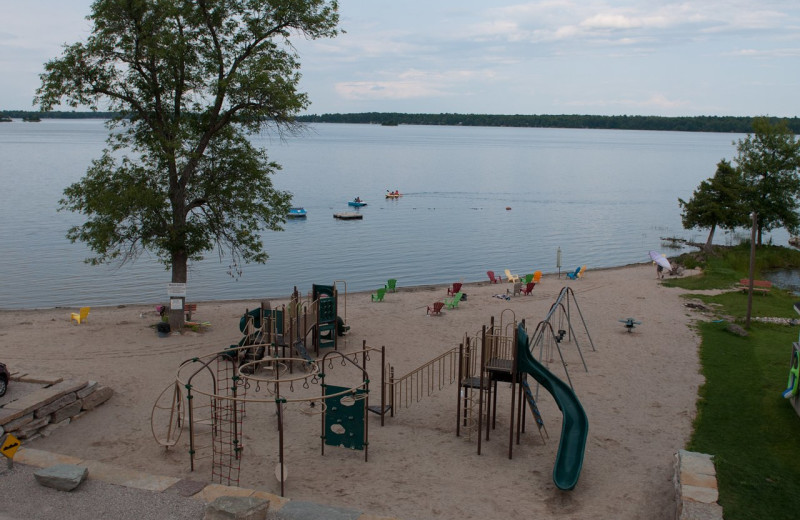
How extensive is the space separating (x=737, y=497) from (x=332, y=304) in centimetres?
1158

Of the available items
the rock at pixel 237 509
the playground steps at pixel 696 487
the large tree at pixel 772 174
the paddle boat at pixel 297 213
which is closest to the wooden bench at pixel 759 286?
the large tree at pixel 772 174

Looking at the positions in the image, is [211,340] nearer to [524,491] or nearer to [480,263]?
[524,491]

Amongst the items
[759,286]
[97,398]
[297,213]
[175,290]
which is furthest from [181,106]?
[297,213]

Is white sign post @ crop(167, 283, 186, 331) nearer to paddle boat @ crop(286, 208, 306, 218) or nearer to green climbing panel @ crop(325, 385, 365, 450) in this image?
green climbing panel @ crop(325, 385, 365, 450)

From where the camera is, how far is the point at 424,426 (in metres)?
13.9

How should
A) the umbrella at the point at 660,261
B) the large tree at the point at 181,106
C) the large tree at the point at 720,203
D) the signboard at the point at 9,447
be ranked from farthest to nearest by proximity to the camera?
the large tree at the point at 720,203 < the umbrella at the point at 660,261 < the large tree at the point at 181,106 < the signboard at the point at 9,447

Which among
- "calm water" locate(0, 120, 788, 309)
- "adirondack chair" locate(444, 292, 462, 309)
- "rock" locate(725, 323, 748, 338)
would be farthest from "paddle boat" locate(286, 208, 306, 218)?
"rock" locate(725, 323, 748, 338)

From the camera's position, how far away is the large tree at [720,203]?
41375mm

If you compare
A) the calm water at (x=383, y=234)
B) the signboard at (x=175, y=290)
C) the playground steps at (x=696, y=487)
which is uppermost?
the signboard at (x=175, y=290)

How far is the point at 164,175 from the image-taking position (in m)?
21.2

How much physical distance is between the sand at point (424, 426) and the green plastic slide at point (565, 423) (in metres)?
0.29

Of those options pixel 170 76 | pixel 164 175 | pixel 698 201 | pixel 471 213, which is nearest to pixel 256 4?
pixel 170 76

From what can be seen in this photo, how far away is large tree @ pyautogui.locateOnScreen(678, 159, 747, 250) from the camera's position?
41375mm

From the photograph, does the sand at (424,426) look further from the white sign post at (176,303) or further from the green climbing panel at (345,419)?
the white sign post at (176,303)
